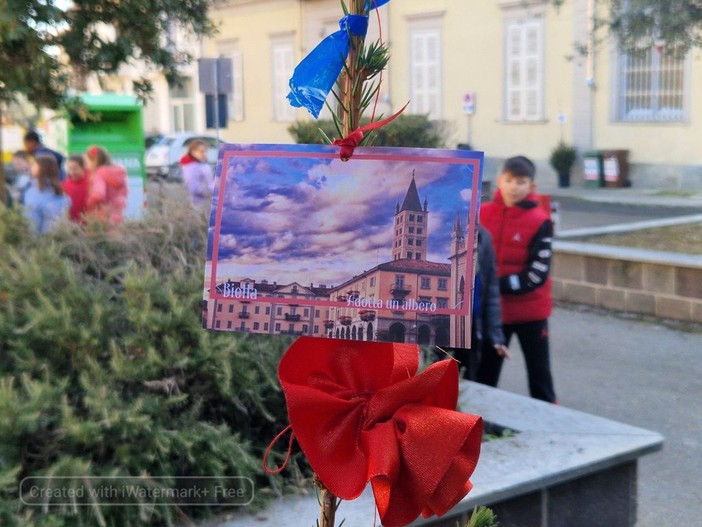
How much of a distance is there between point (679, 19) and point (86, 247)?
9.41 metres

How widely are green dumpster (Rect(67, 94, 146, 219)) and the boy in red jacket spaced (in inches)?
392

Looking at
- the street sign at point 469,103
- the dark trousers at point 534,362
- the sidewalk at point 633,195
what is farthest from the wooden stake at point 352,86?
the street sign at point 469,103

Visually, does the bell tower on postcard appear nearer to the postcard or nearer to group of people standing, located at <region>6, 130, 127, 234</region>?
the postcard

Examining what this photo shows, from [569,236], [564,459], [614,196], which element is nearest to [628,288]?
[569,236]

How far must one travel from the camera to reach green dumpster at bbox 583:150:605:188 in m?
24.0

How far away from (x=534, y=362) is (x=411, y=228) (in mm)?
4235

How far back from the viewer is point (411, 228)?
1786mm

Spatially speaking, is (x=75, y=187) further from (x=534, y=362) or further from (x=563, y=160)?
(x=563, y=160)

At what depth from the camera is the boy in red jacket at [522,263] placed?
222 inches

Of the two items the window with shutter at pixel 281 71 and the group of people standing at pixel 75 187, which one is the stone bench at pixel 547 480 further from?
the window with shutter at pixel 281 71

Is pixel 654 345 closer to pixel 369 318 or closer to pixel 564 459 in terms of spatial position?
pixel 564 459

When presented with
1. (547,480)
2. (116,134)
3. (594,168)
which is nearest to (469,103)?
(594,168)

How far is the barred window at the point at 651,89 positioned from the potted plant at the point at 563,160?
1.50m

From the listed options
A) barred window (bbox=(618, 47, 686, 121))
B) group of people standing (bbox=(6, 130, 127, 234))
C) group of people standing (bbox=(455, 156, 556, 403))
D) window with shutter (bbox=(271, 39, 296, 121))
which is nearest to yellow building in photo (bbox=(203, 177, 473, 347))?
group of people standing (bbox=(455, 156, 556, 403))
